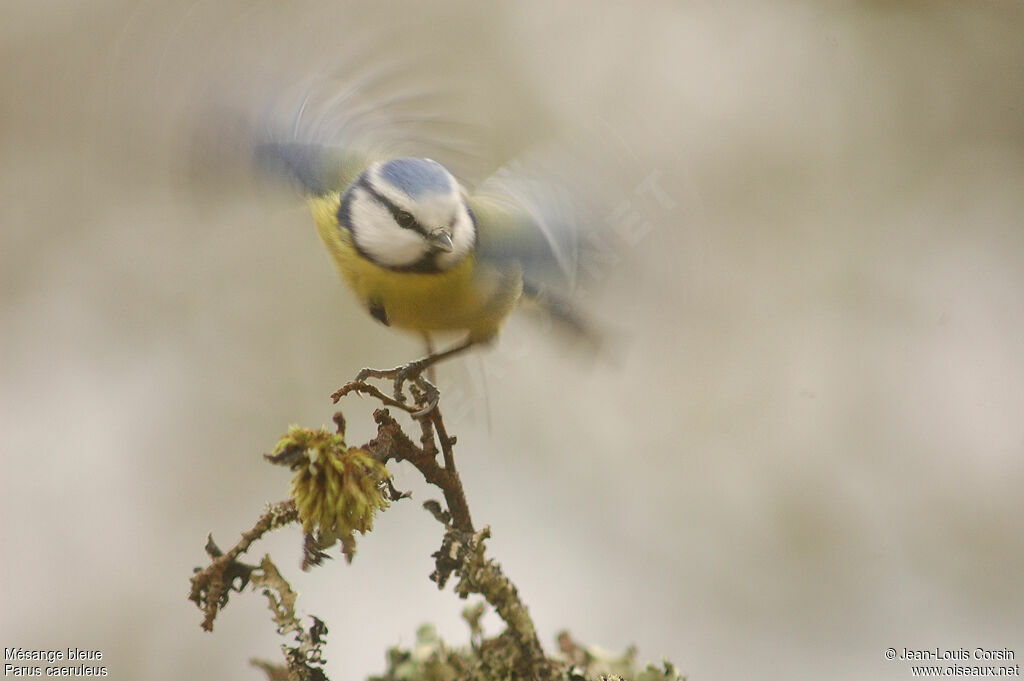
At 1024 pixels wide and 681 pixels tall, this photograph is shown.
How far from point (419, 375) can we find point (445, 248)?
13cm

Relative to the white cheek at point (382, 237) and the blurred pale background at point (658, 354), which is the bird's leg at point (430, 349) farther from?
the blurred pale background at point (658, 354)

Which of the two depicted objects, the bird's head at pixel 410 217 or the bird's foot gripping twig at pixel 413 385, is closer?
the bird's foot gripping twig at pixel 413 385

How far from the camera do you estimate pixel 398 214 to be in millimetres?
944

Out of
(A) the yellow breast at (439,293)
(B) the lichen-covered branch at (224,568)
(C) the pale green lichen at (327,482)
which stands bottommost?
(B) the lichen-covered branch at (224,568)

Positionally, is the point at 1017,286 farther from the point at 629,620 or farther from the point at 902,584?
the point at 629,620

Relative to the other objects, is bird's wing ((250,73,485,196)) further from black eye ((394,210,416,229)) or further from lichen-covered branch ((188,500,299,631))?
lichen-covered branch ((188,500,299,631))

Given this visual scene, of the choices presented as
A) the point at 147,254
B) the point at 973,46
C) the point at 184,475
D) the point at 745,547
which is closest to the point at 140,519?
the point at 184,475

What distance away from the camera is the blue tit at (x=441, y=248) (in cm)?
94

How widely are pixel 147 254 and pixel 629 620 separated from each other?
1263mm

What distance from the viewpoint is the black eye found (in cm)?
93

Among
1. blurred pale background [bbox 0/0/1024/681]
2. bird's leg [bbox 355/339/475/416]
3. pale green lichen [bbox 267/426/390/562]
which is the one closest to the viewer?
pale green lichen [bbox 267/426/390/562]

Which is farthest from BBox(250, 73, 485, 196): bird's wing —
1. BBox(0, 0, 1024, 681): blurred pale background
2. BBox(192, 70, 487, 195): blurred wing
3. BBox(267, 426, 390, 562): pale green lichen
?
BBox(0, 0, 1024, 681): blurred pale background

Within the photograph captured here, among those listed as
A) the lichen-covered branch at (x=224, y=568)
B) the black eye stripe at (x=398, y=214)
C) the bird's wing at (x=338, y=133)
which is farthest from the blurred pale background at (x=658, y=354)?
the lichen-covered branch at (x=224, y=568)

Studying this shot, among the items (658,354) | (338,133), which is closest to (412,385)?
(338,133)
